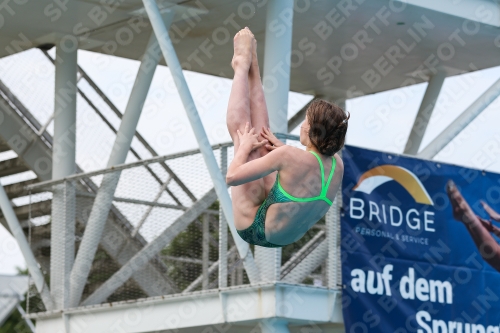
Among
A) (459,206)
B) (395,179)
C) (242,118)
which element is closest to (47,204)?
(395,179)

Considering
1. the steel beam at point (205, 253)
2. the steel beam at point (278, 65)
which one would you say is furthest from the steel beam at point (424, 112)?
the steel beam at point (205, 253)

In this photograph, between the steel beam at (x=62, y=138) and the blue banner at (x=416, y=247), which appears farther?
the steel beam at (x=62, y=138)

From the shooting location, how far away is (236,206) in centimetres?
651

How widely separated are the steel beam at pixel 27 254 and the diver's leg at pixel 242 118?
6507 millimetres

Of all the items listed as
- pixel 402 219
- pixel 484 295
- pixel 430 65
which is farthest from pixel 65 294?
pixel 430 65

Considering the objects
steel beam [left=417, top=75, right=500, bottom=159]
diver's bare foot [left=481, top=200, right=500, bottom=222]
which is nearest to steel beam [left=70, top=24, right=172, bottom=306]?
steel beam [left=417, top=75, right=500, bottom=159]

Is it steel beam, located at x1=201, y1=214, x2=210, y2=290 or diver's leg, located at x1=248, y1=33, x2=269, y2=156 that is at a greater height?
steel beam, located at x1=201, y1=214, x2=210, y2=290

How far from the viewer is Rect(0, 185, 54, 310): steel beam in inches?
493

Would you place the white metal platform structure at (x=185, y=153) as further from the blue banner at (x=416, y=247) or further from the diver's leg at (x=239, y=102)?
the diver's leg at (x=239, y=102)

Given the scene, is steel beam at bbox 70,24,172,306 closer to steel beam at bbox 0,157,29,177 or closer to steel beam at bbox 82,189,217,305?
steel beam at bbox 82,189,217,305

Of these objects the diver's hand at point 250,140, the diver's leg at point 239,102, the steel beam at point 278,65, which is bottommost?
the diver's hand at point 250,140

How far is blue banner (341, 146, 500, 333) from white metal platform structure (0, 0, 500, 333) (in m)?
0.29

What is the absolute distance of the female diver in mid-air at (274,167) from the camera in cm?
604

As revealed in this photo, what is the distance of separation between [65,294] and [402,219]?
3948 millimetres
